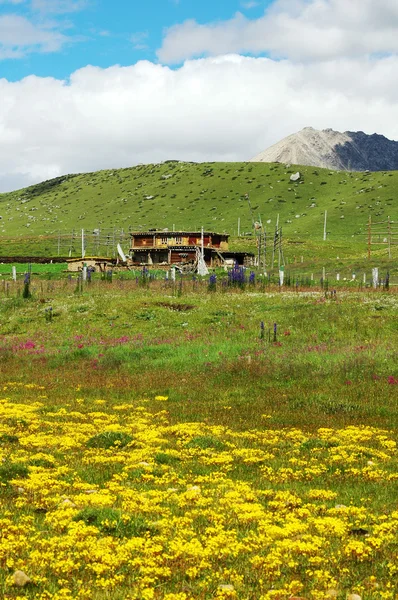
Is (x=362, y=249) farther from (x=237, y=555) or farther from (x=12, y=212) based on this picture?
(x=12, y=212)

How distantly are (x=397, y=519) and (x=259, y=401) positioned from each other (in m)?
10.2

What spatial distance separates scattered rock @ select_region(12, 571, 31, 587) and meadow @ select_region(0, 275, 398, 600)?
0.8 inches

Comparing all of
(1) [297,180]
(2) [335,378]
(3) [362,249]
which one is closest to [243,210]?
(1) [297,180]

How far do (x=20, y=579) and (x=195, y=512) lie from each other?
3116 mm

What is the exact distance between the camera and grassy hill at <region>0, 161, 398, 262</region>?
13250cm

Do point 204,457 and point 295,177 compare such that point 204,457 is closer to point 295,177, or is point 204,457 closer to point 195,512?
point 195,512

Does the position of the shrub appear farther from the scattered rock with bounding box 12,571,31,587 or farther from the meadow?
the scattered rock with bounding box 12,571,31,587

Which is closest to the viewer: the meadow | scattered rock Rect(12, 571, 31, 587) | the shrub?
scattered rock Rect(12, 571, 31, 587)

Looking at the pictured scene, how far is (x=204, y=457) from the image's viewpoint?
12406mm

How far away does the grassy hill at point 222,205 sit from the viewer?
13250 cm

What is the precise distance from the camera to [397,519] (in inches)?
344

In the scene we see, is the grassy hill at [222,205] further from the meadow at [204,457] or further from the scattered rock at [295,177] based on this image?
the meadow at [204,457]

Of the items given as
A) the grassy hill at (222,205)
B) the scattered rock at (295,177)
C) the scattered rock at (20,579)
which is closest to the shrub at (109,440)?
the scattered rock at (20,579)

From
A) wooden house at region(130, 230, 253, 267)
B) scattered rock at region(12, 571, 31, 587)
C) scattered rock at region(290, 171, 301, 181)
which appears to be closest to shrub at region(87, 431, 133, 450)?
scattered rock at region(12, 571, 31, 587)
